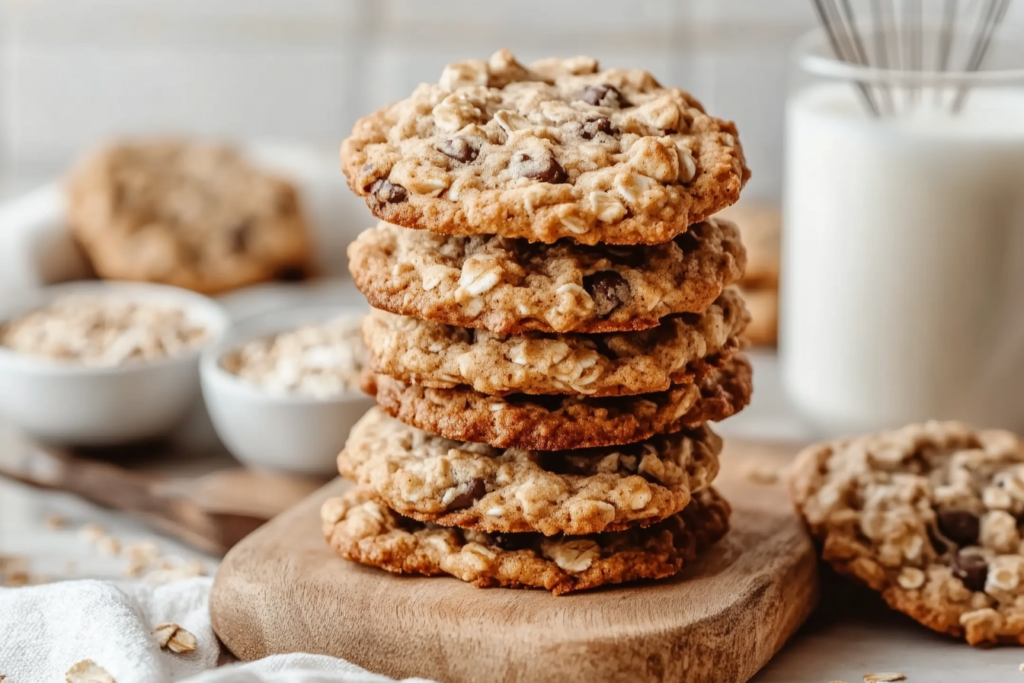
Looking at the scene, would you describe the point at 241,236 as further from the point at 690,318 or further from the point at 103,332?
the point at 690,318

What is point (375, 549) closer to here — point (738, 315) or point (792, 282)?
point (738, 315)

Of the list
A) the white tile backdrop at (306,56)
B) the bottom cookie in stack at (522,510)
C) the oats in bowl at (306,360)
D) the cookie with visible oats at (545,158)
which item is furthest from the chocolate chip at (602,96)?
the white tile backdrop at (306,56)

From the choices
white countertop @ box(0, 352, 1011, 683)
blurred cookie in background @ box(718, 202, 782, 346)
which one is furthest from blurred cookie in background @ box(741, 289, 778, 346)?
white countertop @ box(0, 352, 1011, 683)

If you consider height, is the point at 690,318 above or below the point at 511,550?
above

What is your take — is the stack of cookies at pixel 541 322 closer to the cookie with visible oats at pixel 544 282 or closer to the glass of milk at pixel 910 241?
the cookie with visible oats at pixel 544 282

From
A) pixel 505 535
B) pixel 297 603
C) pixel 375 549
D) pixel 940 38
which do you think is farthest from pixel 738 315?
pixel 940 38

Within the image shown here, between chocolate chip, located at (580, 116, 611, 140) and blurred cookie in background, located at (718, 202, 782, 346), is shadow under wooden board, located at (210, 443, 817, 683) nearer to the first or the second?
chocolate chip, located at (580, 116, 611, 140)

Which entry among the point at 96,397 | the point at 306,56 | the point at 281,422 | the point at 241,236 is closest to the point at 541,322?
the point at 281,422
